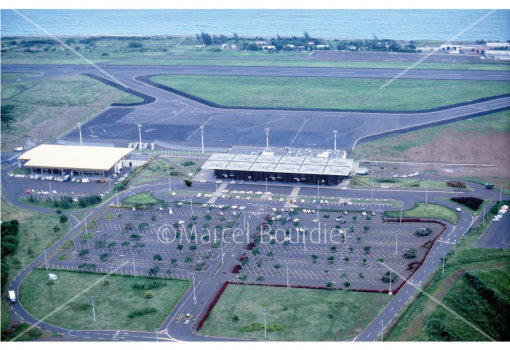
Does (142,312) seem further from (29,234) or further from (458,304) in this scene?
(458,304)

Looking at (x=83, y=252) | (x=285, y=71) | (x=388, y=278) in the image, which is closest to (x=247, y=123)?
(x=285, y=71)

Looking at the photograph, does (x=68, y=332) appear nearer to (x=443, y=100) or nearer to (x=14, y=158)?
(x=14, y=158)

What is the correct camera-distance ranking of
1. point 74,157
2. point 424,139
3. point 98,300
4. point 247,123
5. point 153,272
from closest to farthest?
1. point 98,300
2. point 153,272
3. point 74,157
4. point 424,139
5. point 247,123

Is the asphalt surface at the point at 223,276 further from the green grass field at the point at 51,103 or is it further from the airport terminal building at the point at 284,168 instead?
the green grass field at the point at 51,103

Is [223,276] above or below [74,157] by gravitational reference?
below

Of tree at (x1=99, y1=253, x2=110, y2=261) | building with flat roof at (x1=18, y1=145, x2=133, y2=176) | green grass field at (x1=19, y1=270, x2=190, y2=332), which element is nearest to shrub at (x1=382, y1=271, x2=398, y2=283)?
green grass field at (x1=19, y1=270, x2=190, y2=332)

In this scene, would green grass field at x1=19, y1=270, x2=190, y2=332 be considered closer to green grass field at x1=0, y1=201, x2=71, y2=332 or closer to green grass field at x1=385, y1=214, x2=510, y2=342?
green grass field at x1=0, y1=201, x2=71, y2=332

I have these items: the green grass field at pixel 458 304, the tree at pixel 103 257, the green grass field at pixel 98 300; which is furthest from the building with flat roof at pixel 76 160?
the green grass field at pixel 458 304
